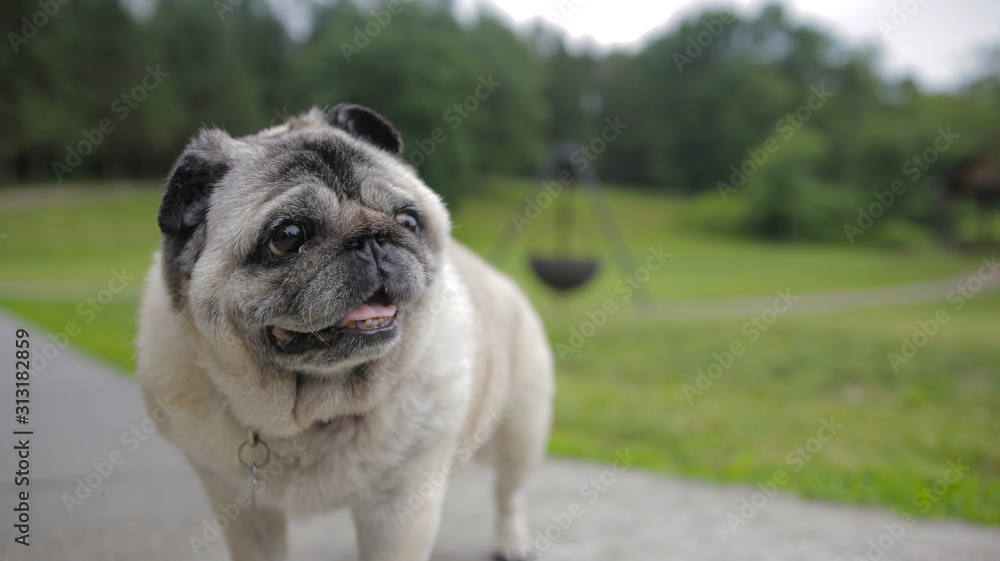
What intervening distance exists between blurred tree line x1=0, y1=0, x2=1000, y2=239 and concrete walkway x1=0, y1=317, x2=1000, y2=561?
8.48 meters

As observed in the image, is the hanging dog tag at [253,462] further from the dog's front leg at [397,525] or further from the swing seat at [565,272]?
the swing seat at [565,272]

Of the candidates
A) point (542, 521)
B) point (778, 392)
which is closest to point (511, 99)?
point (778, 392)

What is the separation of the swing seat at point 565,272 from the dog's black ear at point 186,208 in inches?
349

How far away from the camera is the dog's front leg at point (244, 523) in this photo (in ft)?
8.44

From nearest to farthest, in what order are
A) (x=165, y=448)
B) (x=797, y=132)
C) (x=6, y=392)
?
1. (x=165, y=448)
2. (x=6, y=392)
3. (x=797, y=132)

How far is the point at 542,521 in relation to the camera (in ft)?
12.9

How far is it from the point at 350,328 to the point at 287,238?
38 cm

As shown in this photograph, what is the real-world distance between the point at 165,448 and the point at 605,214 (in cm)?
1019

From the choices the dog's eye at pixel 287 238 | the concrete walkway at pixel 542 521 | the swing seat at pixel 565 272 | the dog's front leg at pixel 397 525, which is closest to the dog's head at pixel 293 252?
the dog's eye at pixel 287 238

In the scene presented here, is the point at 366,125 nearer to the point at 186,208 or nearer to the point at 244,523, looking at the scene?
the point at 186,208

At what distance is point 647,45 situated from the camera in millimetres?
63000

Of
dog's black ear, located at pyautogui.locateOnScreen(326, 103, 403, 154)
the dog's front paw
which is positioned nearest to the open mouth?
dog's black ear, located at pyautogui.locateOnScreen(326, 103, 403, 154)

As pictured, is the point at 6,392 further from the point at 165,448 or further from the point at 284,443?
the point at 284,443

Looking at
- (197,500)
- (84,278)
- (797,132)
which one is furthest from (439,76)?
(197,500)
